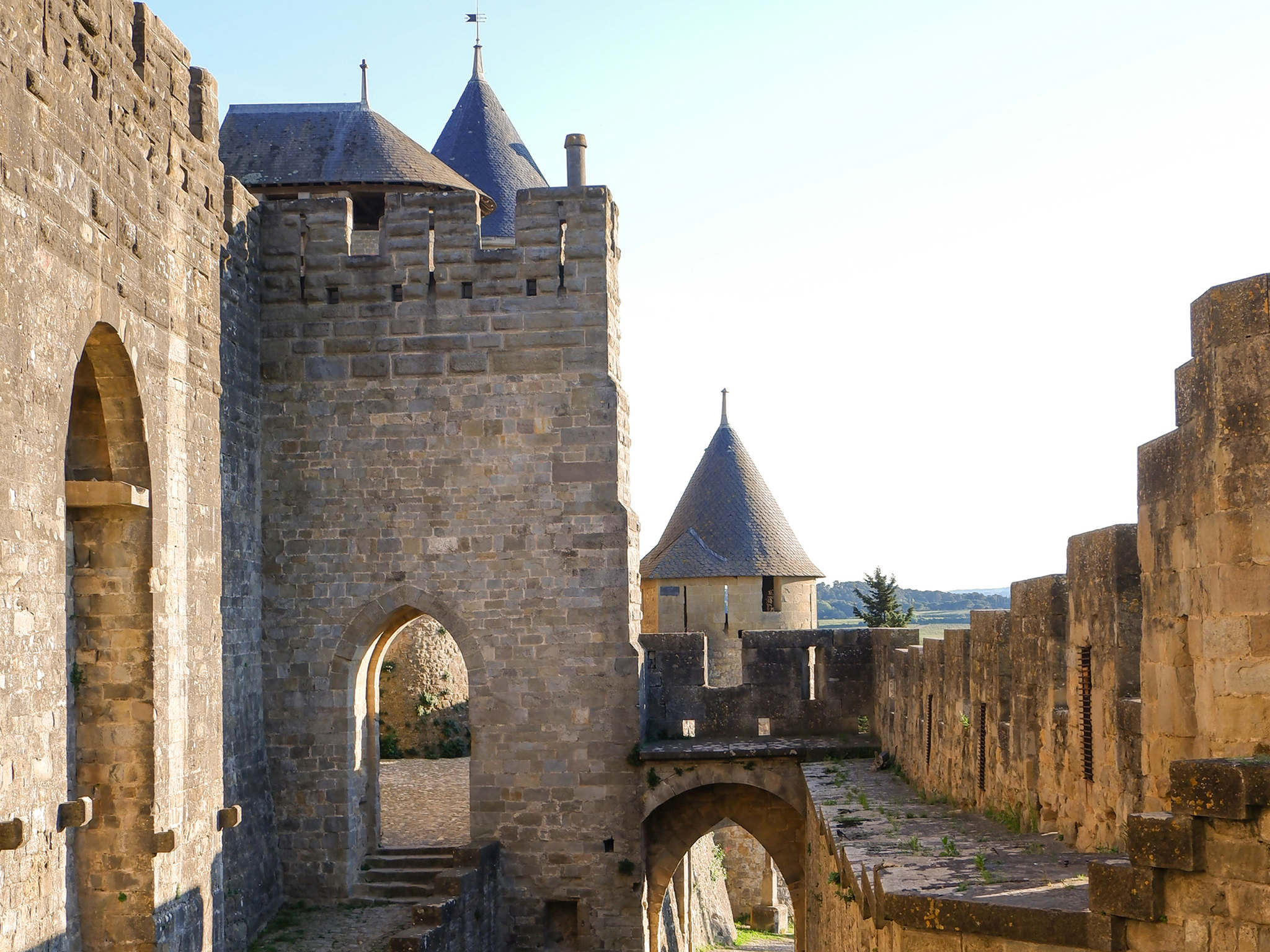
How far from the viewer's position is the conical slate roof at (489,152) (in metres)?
20.2

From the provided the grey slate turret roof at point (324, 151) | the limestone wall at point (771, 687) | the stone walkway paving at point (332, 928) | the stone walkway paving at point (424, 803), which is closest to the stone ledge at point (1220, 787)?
the stone walkway paving at point (332, 928)

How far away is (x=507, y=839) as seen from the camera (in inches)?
494

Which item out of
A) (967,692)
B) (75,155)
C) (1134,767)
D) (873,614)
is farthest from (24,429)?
(873,614)

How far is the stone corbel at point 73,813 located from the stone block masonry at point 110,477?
0.16ft

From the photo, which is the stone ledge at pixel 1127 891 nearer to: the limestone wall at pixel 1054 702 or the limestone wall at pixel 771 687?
the limestone wall at pixel 1054 702

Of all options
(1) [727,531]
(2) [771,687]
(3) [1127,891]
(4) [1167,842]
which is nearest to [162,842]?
(3) [1127,891]

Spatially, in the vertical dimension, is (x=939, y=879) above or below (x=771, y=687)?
below

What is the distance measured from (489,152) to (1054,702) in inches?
637

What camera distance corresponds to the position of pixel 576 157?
1498 centimetres

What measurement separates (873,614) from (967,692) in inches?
929

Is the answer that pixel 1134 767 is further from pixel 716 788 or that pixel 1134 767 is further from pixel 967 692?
pixel 716 788

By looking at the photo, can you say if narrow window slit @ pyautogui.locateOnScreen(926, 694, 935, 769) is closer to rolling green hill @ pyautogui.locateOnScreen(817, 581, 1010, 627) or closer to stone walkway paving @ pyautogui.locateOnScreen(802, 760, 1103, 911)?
stone walkway paving @ pyautogui.locateOnScreen(802, 760, 1103, 911)

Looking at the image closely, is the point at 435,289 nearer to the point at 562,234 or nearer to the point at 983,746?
the point at 562,234

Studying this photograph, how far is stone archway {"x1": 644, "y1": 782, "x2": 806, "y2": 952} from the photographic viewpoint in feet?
44.1
